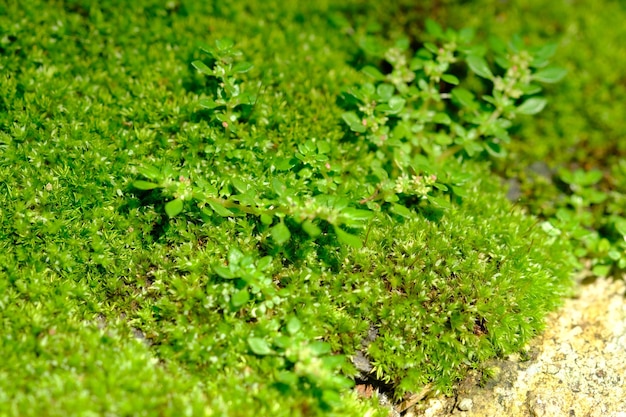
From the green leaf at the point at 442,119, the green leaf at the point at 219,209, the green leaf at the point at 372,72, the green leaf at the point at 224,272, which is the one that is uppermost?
the green leaf at the point at 372,72

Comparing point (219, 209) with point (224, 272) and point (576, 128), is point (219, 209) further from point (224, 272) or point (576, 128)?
point (576, 128)

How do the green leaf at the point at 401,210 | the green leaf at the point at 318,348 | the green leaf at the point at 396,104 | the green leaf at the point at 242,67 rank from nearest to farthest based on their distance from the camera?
the green leaf at the point at 318,348
the green leaf at the point at 401,210
the green leaf at the point at 242,67
the green leaf at the point at 396,104

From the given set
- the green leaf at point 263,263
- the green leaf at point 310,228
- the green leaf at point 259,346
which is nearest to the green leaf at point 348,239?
the green leaf at point 310,228

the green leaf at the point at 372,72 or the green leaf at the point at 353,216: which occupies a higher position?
the green leaf at the point at 372,72

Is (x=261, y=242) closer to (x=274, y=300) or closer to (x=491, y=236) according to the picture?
(x=274, y=300)

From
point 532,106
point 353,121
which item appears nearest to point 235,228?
point 353,121

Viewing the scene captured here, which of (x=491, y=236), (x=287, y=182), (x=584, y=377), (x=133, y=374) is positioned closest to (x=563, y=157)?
(x=491, y=236)

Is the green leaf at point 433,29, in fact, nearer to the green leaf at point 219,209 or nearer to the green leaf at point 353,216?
the green leaf at point 353,216
